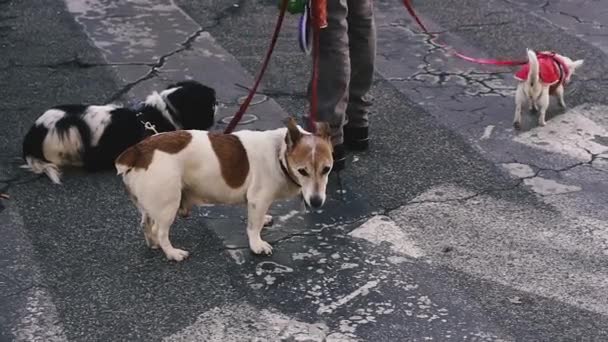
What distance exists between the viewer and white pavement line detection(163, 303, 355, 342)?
3773 millimetres

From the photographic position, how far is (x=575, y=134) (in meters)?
5.77

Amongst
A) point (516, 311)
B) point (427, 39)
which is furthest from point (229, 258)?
point (427, 39)

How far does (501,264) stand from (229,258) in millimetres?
1271

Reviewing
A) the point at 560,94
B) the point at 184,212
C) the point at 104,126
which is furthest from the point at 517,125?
the point at 104,126

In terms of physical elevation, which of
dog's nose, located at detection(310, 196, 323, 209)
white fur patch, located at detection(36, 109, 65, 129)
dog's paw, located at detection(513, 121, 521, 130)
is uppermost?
dog's nose, located at detection(310, 196, 323, 209)

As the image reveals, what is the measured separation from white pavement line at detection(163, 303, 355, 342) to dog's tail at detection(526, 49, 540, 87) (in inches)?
97.8

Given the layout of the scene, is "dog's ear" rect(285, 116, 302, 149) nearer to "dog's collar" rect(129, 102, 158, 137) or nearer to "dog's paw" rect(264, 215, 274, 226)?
"dog's paw" rect(264, 215, 274, 226)

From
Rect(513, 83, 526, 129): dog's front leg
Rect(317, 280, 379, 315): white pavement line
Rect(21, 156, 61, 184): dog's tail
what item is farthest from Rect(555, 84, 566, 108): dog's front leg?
Rect(21, 156, 61, 184): dog's tail

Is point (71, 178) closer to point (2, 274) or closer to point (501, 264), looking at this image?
point (2, 274)

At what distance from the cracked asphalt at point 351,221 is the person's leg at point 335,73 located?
29 centimetres

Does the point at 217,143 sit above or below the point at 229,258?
above

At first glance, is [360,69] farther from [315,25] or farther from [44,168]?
[44,168]

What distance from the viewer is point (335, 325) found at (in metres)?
3.87

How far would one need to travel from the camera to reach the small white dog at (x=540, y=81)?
568 cm
